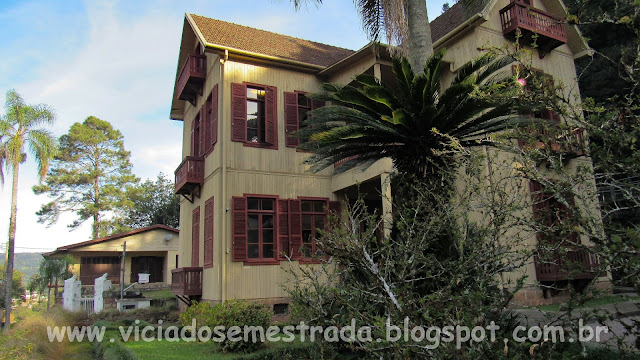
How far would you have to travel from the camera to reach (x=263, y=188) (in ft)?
46.4

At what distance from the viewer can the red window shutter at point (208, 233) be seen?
1403 cm

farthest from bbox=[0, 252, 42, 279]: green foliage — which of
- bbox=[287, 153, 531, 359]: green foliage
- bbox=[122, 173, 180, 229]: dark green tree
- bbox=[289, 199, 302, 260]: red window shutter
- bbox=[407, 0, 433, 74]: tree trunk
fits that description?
bbox=[287, 153, 531, 359]: green foliage

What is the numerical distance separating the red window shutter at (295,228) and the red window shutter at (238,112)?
2589 mm

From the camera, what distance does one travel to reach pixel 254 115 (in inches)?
580

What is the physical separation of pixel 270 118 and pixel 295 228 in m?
3.58

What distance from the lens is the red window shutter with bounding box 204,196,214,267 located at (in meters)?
14.0

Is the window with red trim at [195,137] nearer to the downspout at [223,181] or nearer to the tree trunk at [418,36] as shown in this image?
the downspout at [223,181]

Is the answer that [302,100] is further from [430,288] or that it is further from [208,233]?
[430,288]

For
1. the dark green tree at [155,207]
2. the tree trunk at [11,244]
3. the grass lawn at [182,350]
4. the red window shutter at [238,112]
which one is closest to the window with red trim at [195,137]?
the red window shutter at [238,112]

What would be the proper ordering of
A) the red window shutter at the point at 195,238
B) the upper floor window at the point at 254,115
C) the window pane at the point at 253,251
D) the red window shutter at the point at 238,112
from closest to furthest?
the window pane at the point at 253,251 → the red window shutter at the point at 238,112 → the upper floor window at the point at 254,115 → the red window shutter at the point at 195,238

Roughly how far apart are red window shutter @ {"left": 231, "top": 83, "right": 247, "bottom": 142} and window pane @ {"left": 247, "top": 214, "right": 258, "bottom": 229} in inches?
91.8

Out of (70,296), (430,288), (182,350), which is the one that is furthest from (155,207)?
(430,288)

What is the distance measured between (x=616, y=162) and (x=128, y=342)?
11.0 m

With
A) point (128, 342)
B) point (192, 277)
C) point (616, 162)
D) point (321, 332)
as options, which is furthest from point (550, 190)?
point (192, 277)
